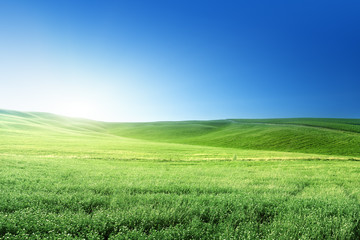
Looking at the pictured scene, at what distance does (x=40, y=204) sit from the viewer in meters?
5.51

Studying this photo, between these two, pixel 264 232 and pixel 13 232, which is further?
pixel 264 232

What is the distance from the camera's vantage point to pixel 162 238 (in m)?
4.28

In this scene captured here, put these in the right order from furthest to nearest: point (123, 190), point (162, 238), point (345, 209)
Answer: point (123, 190), point (345, 209), point (162, 238)

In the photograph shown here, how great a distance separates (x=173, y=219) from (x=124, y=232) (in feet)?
4.13

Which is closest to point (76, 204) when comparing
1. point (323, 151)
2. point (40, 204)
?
point (40, 204)

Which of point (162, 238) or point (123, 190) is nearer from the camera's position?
point (162, 238)

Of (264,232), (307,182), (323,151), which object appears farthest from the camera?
(323,151)

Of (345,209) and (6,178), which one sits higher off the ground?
(345,209)

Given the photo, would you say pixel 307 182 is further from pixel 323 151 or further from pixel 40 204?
pixel 323 151

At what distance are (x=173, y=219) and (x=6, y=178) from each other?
7.60 metres

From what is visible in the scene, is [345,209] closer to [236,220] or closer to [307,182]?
[236,220]

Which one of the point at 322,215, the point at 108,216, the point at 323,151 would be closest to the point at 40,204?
the point at 108,216

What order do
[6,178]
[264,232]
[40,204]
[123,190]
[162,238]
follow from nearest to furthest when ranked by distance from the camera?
[162,238], [264,232], [40,204], [123,190], [6,178]

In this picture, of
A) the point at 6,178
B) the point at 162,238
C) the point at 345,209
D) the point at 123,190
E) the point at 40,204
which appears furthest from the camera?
the point at 6,178
